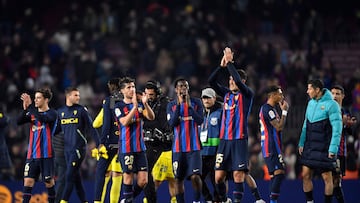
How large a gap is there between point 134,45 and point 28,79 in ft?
12.3

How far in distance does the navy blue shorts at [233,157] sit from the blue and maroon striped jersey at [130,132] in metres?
1.41

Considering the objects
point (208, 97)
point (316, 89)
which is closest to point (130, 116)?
point (208, 97)

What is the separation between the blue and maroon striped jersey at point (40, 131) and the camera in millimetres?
16719

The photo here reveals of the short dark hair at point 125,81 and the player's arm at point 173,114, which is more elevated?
the short dark hair at point 125,81

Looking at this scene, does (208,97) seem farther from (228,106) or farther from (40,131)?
(40,131)

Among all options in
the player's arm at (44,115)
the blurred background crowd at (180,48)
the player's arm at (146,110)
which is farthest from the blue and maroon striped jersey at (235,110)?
the blurred background crowd at (180,48)

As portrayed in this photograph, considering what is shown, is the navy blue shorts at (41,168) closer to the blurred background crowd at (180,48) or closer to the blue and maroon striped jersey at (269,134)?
the blue and maroon striped jersey at (269,134)

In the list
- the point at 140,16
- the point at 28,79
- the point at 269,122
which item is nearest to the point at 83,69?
the point at 28,79

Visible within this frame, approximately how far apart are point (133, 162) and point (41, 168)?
2512mm

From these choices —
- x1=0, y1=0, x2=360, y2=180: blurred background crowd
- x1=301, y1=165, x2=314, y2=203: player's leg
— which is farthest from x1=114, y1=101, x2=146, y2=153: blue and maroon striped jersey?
x1=0, y1=0, x2=360, y2=180: blurred background crowd

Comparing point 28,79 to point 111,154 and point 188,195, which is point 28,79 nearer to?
point 188,195

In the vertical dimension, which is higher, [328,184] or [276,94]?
[276,94]

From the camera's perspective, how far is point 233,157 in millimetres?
15266

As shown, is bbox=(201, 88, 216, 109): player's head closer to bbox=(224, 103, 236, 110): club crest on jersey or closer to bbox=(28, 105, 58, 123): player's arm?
bbox=(224, 103, 236, 110): club crest on jersey
